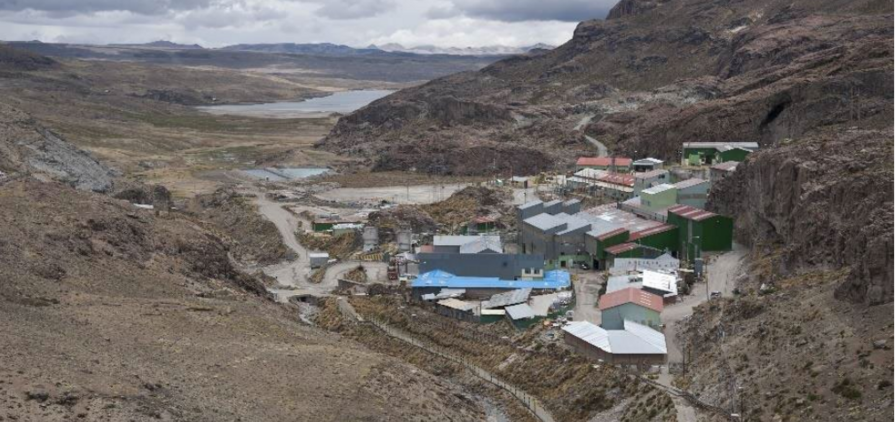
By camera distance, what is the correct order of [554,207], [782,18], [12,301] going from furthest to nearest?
[782,18] < [554,207] < [12,301]

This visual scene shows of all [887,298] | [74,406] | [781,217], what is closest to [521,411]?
[887,298]

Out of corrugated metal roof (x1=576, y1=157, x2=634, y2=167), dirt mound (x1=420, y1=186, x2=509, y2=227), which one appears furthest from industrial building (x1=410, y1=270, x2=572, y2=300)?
corrugated metal roof (x1=576, y1=157, x2=634, y2=167)

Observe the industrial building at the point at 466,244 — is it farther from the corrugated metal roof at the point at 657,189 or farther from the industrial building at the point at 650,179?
the industrial building at the point at 650,179

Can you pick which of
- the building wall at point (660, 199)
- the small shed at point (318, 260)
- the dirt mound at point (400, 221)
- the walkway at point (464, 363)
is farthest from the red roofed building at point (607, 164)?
the walkway at point (464, 363)

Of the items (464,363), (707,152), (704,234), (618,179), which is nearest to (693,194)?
(704,234)

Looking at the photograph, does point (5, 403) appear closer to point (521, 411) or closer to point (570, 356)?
point (521, 411)

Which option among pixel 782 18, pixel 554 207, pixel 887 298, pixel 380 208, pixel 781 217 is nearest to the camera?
pixel 887 298

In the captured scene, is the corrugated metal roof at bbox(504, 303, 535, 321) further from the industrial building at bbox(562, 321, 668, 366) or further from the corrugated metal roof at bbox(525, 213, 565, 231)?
the corrugated metal roof at bbox(525, 213, 565, 231)
